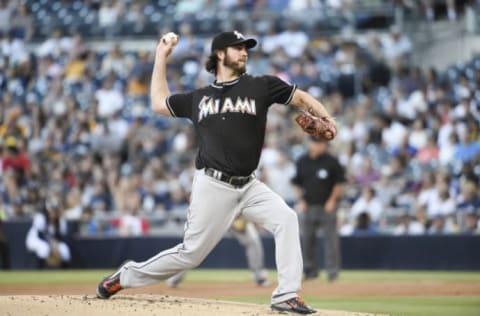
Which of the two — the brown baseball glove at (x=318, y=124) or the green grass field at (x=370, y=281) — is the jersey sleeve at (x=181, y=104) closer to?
A: the brown baseball glove at (x=318, y=124)

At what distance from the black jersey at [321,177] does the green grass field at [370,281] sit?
1.31 m

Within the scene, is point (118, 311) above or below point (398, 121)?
below

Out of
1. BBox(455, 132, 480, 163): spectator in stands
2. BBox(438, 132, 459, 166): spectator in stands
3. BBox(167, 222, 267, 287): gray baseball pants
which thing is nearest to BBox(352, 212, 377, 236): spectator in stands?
BBox(438, 132, 459, 166): spectator in stands

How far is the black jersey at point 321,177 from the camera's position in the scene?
15.2 m

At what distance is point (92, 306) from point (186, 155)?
42.4 feet

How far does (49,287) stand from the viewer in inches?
542

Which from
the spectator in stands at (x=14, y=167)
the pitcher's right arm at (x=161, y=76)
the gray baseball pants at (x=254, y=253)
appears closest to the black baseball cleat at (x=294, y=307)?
the pitcher's right arm at (x=161, y=76)

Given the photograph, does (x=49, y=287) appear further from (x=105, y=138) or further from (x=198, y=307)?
(x=105, y=138)

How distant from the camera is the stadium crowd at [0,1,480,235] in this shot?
715 inches

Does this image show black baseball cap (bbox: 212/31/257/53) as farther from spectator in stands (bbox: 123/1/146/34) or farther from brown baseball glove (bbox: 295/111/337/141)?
spectator in stands (bbox: 123/1/146/34)

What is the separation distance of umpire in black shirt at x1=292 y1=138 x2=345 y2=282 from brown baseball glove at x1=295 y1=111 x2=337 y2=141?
672 cm

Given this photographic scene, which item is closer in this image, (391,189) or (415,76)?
(391,189)

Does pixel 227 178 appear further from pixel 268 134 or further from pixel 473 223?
pixel 268 134

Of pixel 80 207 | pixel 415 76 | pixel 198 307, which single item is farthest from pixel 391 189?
pixel 198 307
